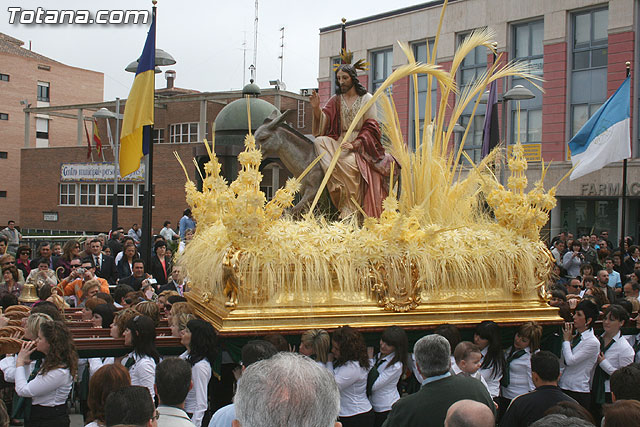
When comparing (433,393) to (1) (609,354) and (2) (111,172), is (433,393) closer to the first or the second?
(1) (609,354)

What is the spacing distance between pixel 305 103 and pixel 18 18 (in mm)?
13118

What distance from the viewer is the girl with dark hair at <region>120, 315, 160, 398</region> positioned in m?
5.32

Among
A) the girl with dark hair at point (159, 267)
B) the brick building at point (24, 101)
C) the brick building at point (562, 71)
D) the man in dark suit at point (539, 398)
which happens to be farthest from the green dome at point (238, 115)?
the brick building at point (24, 101)

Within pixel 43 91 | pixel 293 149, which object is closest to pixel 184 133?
pixel 43 91

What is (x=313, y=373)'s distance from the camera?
2.48 metres

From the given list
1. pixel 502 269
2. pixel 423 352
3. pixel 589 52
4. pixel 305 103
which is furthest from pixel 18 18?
pixel 423 352

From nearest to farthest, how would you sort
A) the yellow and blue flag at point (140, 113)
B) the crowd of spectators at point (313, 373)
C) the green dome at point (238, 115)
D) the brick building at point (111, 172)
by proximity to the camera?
1. the crowd of spectators at point (313, 373)
2. the yellow and blue flag at point (140, 113)
3. the green dome at point (238, 115)
4. the brick building at point (111, 172)

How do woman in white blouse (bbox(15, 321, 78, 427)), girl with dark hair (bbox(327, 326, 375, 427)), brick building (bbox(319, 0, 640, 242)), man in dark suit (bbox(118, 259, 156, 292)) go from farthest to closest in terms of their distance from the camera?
brick building (bbox(319, 0, 640, 242)) → man in dark suit (bbox(118, 259, 156, 292)) → girl with dark hair (bbox(327, 326, 375, 427)) → woman in white blouse (bbox(15, 321, 78, 427))

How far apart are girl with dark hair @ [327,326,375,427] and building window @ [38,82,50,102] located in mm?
46891

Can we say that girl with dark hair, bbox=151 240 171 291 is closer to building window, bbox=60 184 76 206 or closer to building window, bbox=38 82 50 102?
building window, bbox=60 184 76 206

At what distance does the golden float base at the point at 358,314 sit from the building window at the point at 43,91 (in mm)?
44885

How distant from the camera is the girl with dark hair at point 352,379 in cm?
551

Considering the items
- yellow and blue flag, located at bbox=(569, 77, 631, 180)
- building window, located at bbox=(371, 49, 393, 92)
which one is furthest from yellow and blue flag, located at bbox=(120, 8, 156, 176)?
building window, located at bbox=(371, 49, 393, 92)

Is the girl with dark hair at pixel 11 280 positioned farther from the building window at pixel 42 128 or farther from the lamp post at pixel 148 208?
the building window at pixel 42 128
